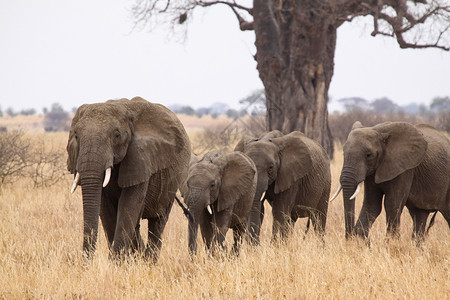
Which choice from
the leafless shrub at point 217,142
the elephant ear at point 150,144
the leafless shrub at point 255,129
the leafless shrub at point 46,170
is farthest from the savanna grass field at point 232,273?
the leafless shrub at point 255,129

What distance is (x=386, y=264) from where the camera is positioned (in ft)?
18.1

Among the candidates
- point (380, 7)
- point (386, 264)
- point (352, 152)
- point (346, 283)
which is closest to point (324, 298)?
point (346, 283)

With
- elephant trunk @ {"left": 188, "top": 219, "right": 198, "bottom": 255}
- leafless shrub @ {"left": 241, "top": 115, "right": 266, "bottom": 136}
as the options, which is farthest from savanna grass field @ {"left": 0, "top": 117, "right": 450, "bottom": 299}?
leafless shrub @ {"left": 241, "top": 115, "right": 266, "bottom": 136}

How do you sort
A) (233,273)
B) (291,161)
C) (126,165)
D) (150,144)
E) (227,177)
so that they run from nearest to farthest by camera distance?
(233,273)
(126,165)
(150,144)
(227,177)
(291,161)

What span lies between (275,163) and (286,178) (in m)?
0.25

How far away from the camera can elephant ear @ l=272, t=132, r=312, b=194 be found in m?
7.23

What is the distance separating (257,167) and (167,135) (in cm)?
165

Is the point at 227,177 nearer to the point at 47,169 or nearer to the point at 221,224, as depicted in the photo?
the point at 221,224

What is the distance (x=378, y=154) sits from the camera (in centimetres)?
705

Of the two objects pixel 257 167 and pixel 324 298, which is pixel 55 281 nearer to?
pixel 324 298

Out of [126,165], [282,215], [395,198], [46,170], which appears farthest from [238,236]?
[46,170]

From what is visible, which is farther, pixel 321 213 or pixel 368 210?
pixel 321 213

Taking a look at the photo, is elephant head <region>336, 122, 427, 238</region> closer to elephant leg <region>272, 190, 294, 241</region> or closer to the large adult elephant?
elephant leg <region>272, 190, 294, 241</region>

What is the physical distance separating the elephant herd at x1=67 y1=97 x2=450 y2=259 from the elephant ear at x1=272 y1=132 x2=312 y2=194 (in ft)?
0.04
